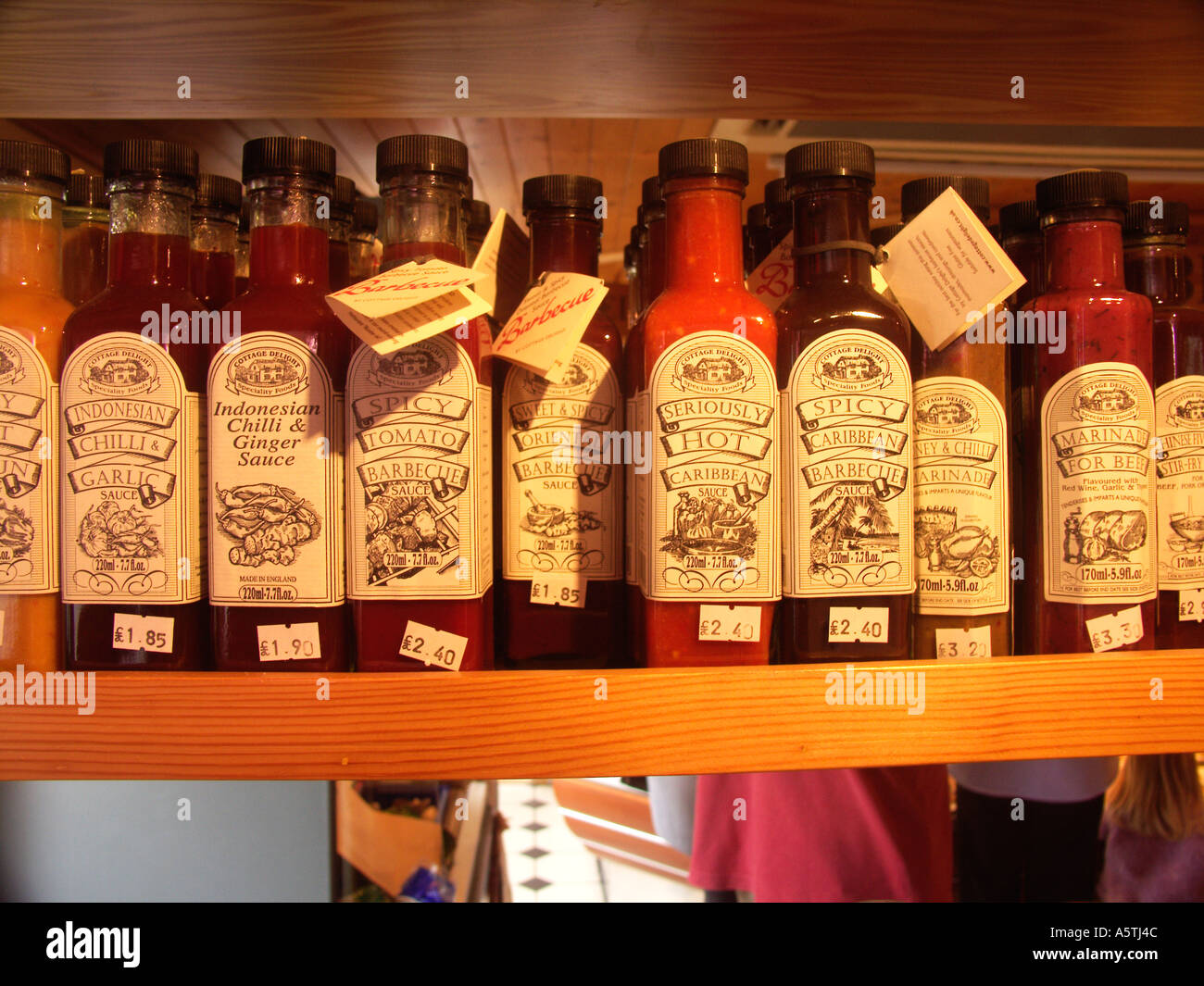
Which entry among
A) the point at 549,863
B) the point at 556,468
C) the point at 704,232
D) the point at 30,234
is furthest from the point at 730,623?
the point at 549,863

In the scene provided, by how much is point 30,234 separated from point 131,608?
13.9 inches

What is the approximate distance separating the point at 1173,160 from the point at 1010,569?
1148 millimetres

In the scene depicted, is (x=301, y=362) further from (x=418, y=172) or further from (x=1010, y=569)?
(x=1010, y=569)

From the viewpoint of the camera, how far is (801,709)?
65 centimetres

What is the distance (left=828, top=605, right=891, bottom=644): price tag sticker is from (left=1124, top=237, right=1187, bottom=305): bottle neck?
455 millimetres

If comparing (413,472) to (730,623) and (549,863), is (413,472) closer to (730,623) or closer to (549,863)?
(730,623)

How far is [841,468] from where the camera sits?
0.71 meters

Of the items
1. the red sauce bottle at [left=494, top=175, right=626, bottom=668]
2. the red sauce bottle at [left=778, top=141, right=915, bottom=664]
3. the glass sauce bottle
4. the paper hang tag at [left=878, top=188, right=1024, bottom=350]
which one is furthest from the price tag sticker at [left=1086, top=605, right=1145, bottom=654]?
the glass sauce bottle

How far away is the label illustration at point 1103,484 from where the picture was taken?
728 millimetres

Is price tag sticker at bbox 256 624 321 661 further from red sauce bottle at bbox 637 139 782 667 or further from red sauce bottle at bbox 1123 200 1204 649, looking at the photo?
red sauce bottle at bbox 1123 200 1204 649

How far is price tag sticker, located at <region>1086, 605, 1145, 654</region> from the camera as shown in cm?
73

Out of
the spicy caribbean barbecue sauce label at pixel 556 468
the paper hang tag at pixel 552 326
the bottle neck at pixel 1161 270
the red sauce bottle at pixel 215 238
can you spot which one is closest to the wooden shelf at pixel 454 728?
the spicy caribbean barbecue sauce label at pixel 556 468

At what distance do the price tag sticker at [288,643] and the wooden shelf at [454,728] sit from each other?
0.04 metres

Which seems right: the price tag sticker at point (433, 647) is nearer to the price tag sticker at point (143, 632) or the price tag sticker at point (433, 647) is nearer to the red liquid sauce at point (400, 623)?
the red liquid sauce at point (400, 623)
